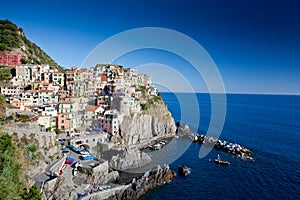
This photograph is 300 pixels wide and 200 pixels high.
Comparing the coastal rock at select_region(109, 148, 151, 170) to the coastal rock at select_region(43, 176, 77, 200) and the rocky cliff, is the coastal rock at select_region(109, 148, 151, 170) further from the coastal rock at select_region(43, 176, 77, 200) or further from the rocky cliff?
the coastal rock at select_region(43, 176, 77, 200)

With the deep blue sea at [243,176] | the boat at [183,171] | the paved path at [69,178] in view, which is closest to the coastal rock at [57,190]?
the paved path at [69,178]

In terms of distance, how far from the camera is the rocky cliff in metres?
38.3

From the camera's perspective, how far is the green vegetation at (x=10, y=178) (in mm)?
11223

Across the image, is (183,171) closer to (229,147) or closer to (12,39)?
(229,147)

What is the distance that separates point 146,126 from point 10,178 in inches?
1285

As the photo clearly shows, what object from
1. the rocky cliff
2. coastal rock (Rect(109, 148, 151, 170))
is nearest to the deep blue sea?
coastal rock (Rect(109, 148, 151, 170))

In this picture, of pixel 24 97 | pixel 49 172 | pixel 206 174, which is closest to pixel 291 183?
pixel 206 174

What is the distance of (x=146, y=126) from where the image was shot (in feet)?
145

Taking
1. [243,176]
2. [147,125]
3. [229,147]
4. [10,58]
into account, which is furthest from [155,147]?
[10,58]

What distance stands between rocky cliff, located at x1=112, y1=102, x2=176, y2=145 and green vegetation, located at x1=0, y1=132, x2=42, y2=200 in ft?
67.7

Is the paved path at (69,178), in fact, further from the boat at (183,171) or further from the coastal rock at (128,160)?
the boat at (183,171)

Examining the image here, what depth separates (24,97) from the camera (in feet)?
112

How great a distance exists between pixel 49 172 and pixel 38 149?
292cm

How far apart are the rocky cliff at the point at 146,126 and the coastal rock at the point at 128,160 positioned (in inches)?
240
